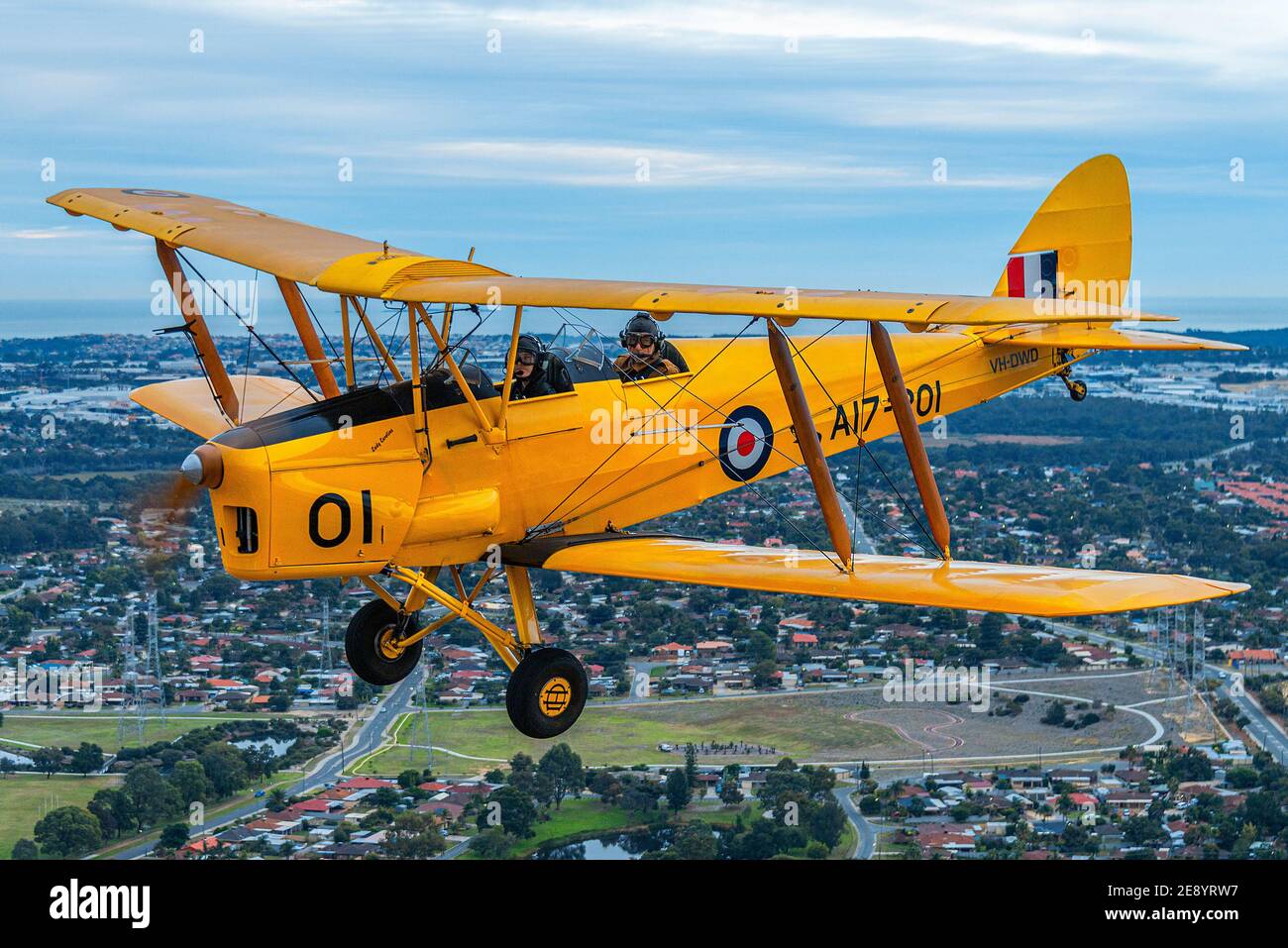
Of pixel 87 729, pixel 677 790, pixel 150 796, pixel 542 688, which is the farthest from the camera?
pixel 87 729

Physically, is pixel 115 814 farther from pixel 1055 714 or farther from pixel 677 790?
pixel 1055 714

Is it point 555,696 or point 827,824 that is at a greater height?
point 555,696

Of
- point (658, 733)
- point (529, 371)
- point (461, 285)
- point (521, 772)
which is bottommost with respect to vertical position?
point (658, 733)

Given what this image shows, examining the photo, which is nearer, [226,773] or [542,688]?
[542,688]

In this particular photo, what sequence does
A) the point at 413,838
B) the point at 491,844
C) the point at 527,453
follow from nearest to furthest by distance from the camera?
the point at 527,453 → the point at 491,844 → the point at 413,838

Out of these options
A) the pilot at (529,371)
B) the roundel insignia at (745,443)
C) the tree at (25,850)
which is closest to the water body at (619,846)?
the roundel insignia at (745,443)

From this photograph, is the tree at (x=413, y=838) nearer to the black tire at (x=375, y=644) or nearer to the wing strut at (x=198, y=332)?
the black tire at (x=375, y=644)

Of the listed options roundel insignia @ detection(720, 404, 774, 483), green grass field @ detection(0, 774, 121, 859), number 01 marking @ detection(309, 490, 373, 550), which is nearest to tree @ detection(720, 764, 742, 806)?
green grass field @ detection(0, 774, 121, 859)

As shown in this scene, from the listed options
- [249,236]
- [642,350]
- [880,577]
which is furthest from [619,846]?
[249,236]
